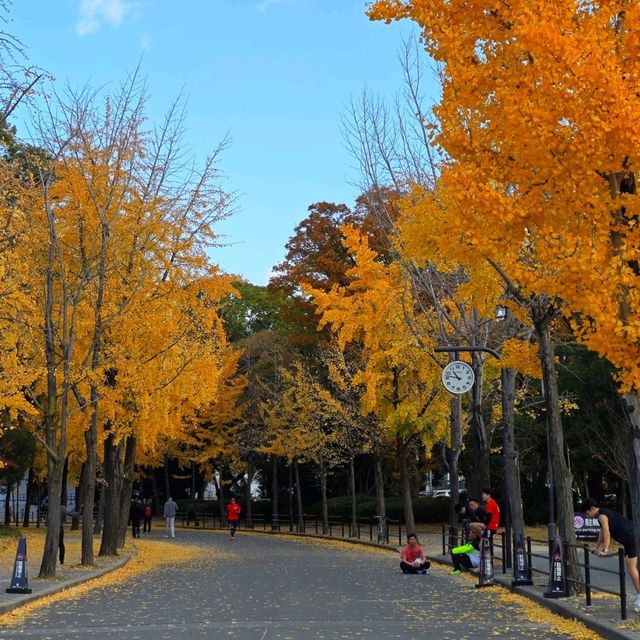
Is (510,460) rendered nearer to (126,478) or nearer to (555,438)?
(555,438)

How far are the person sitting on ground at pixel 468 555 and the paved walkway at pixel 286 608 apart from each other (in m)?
0.43

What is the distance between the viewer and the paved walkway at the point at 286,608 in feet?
41.5

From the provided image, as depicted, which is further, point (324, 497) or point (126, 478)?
point (324, 497)

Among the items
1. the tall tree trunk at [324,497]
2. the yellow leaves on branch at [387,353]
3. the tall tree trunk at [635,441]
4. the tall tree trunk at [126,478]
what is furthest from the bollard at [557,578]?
the tall tree trunk at [324,497]

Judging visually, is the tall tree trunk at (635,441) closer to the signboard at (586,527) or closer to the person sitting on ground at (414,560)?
the person sitting on ground at (414,560)

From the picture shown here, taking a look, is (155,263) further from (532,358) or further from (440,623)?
(440,623)

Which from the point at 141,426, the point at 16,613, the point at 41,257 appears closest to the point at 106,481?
the point at 141,426

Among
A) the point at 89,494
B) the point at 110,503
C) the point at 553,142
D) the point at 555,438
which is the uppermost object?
the point at 553,142

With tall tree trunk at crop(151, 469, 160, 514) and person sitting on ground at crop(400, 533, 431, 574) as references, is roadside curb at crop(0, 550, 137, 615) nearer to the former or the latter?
person sitting on ground at crop(400, 533, 431, 574)

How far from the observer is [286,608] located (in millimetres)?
15406

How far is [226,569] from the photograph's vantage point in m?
25.1

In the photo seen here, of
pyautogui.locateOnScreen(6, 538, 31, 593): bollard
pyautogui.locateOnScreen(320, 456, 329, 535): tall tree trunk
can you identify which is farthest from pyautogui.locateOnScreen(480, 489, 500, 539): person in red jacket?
pyautogui.locateOnScreen(320, 456, 329, 535): tall tree trunk

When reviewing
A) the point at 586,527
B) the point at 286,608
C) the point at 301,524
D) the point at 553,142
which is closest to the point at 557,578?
the point at 286,608

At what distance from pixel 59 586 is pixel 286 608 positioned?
591 centimetres
